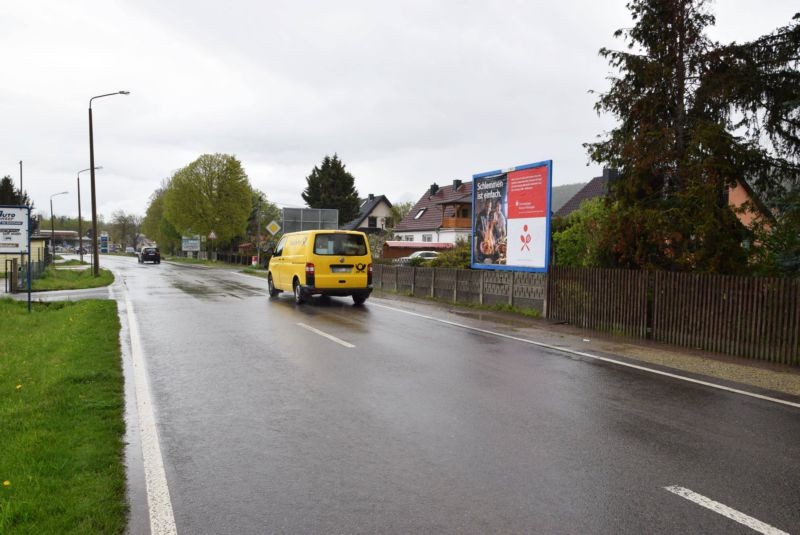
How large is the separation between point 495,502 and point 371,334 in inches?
293

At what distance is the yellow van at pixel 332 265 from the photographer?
53.3 ft

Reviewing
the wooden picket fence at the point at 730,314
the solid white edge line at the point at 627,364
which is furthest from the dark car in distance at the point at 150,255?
the wooden picket fence at the point at 730,314

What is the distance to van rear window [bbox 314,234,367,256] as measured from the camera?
16297 millimetres

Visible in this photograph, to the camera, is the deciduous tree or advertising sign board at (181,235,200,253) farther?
advertising sign board at (181,235,200,253)

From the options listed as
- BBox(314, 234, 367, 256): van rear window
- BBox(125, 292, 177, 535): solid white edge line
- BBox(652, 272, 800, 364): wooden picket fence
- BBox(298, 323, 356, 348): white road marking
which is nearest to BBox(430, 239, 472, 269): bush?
BBox(314, 234, 367, 256): van rear window

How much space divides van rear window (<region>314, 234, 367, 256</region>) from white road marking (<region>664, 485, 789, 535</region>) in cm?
1289

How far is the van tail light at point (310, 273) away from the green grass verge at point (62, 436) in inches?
263

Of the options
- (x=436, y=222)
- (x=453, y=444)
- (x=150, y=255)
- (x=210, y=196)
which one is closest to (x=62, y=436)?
(x=453, y=444)

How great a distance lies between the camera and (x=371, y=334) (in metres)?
11.2

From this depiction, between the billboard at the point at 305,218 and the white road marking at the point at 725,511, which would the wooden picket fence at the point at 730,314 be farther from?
the billboard at the point at 305,218

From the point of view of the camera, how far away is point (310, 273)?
53.3 ft

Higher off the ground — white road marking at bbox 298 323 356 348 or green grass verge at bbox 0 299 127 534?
green grass verge at bbox 0 299 127 534

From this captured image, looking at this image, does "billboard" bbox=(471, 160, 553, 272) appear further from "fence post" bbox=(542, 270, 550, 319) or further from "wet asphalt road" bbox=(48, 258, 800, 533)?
"wet asphalt road" bbox=(48, 258, 800, 533)

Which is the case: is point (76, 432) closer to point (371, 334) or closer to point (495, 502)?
point (495, 502)
